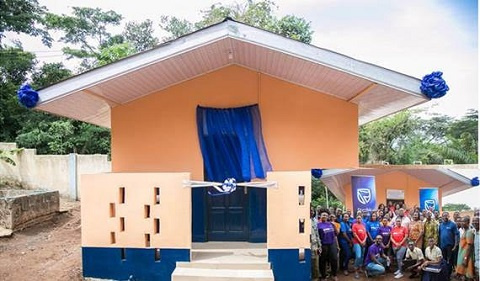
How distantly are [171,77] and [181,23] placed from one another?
1564cm

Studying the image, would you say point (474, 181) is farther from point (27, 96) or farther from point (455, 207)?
point (27, 96)

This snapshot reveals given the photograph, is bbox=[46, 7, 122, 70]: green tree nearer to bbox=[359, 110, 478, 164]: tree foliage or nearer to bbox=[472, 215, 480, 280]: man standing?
bbox=[359, 110, 478, 164]: tree foliage

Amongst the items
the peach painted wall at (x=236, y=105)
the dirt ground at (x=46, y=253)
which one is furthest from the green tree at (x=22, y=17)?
the peach painted wall at (x=236, y=105)

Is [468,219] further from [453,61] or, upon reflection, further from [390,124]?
[390,124]

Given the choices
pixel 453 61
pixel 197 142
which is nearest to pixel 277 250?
pixel 197 142

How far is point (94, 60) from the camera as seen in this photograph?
18.6 metres

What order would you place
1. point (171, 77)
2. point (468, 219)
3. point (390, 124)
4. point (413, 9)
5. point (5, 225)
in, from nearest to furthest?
point (468, 219)
point (171, 77)
point (5, 225)
point (413, 9)
point (390, 124)

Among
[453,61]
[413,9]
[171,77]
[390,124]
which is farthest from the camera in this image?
[390,124]

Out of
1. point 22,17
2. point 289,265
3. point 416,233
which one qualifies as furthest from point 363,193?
point 22,17

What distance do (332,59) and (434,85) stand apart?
144cm

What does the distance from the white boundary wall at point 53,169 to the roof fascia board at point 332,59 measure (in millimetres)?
9192

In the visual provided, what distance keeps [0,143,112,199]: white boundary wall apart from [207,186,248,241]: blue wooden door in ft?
22.8

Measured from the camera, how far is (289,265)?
603 cm

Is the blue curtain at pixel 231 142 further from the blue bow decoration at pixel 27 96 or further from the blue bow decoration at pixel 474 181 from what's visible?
the blue bow decoration at pixel 474 181
